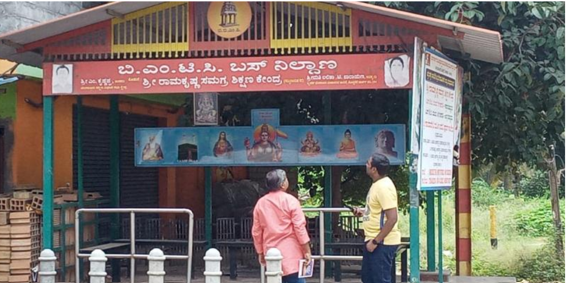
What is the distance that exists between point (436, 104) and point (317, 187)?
5.03 metres

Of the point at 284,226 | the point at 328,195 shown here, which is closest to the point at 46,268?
the point at 284,226

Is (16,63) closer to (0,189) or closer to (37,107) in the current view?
(37,107)

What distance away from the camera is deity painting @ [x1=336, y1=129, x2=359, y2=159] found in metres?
9.95

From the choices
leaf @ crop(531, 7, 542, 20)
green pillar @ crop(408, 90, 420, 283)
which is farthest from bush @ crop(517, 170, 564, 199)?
green pillar @ crop(408, 90, 420, 283)

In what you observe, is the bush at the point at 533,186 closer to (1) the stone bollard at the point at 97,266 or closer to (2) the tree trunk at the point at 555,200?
(2) the tree trunk at the point at 555,200

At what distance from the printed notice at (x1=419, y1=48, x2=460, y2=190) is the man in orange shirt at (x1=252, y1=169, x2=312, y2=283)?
1.45m

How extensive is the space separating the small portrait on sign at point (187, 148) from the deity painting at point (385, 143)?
2.30m

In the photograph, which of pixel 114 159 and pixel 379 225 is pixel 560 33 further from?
pixel 114 159

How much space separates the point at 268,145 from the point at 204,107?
3.46 feet

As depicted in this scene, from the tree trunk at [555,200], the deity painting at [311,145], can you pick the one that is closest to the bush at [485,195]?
the tree trunk at [555,200]

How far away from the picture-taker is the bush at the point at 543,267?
13.8 metres

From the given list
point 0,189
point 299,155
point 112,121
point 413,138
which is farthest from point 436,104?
point 0,189

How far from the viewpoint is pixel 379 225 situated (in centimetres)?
751

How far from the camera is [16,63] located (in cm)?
1007
